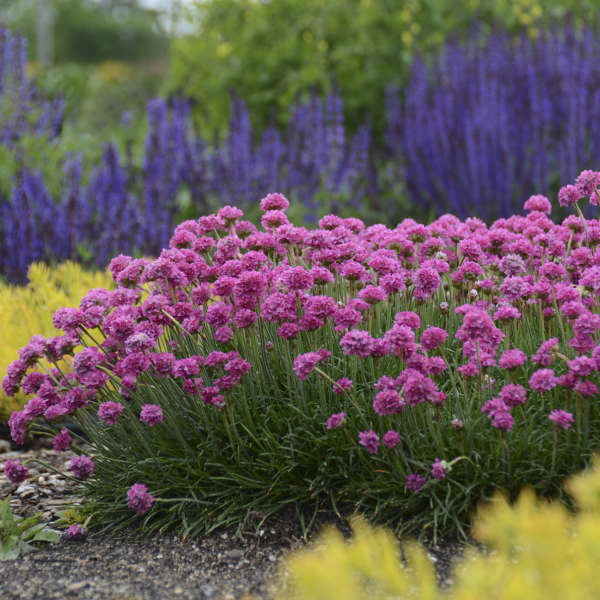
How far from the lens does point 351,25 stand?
785 centimetres

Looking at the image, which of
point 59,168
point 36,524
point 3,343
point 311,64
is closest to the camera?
point 36,524

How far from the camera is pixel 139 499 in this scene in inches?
95.4

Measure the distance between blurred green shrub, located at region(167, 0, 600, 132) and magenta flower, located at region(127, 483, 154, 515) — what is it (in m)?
5.67

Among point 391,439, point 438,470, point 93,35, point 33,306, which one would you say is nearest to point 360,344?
point 391,439

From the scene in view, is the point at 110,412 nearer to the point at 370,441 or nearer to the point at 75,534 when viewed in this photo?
the point at 75,534

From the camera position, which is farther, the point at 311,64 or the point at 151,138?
the point at 311,64

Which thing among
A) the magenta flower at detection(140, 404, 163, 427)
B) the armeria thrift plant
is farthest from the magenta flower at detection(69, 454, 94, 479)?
the magenta flower at detection(140, 404, 163, 427)

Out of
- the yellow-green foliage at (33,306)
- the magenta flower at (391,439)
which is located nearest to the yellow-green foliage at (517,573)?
the magenta flower at (391,439)

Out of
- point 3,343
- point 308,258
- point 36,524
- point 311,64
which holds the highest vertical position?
point 311,64

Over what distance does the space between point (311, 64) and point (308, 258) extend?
528 centimetres

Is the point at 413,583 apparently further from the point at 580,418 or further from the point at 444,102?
the point at 444,102

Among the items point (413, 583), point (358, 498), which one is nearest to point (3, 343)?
point (358, 498)

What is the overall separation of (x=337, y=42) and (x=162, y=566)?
262 inches

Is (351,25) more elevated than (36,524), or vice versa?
(351,25)
